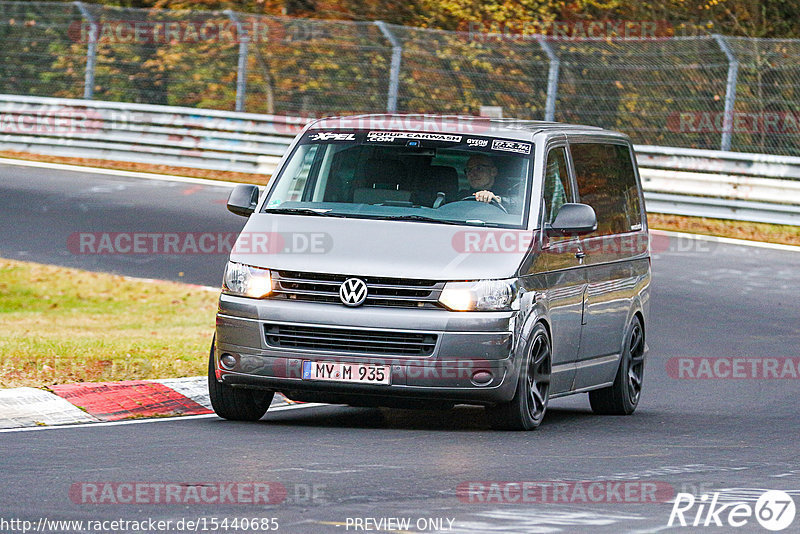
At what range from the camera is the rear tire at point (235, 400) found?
9930 millimetres

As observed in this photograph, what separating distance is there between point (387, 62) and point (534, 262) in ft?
57.4

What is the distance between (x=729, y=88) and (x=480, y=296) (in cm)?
1498

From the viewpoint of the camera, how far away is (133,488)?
24.0 ft

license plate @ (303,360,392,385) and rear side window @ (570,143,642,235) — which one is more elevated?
rear side window @ (570,143,642,235)

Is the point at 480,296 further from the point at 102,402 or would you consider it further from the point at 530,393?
the point at 102,402

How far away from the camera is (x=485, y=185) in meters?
10.2

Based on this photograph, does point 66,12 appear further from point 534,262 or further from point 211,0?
point 534,262

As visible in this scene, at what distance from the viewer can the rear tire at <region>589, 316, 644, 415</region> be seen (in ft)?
38.4

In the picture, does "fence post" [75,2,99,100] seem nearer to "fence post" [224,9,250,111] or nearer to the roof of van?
"fence post" [224,9,250,111]

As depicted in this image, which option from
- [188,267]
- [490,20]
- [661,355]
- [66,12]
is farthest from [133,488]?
[490,20]

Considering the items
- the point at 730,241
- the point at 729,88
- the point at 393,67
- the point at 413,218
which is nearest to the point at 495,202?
the point at 413,218

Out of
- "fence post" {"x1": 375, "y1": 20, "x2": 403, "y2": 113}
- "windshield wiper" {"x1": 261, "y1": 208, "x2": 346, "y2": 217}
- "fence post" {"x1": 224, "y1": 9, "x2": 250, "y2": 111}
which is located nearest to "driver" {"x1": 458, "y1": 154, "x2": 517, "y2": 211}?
"windshield wiper" {"x1": 261, "y1": 208, "x2": 346, "y2": 217}

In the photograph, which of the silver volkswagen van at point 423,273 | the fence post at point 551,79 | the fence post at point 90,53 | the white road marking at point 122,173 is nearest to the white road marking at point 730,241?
the fence post at point 551,79

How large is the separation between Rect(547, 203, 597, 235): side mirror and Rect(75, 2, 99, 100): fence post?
19.8 metres
